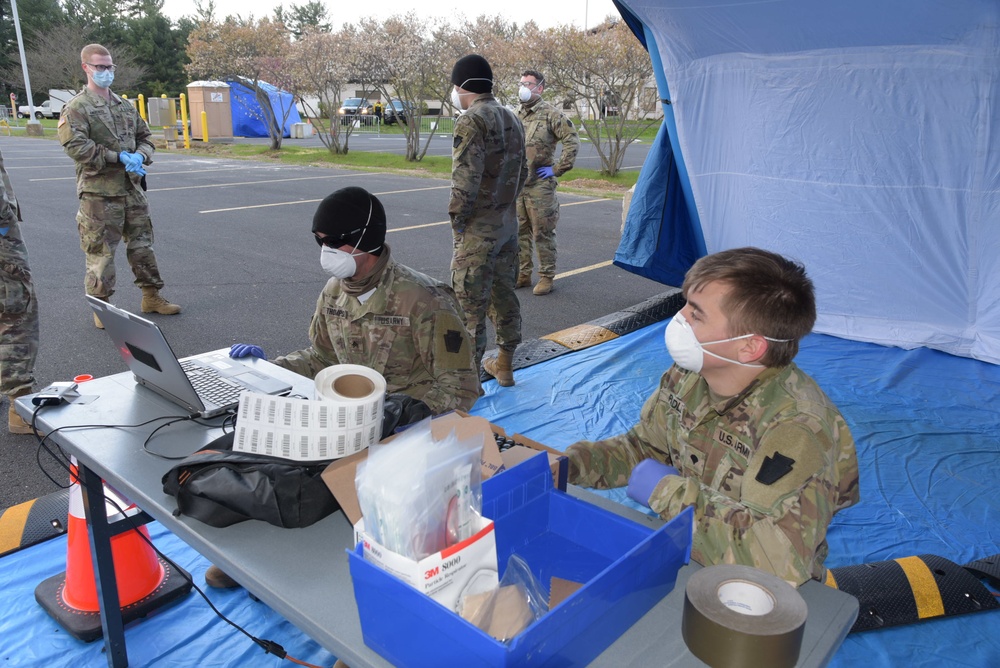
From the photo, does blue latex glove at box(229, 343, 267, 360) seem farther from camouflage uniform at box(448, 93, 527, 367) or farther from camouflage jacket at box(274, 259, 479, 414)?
camouflage uniform at box(448, 93, 527, 367)

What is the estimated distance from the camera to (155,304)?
5477 millimetres

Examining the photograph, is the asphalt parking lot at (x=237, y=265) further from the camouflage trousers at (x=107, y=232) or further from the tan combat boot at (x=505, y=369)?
the tan combat boot at (x=505, y=369)

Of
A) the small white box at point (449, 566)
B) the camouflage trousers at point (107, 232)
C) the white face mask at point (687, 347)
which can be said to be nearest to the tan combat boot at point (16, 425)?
the camouflage trousers at point (107, 232)

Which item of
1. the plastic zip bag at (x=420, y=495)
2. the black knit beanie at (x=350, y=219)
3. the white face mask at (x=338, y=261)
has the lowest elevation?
the plastic zip bag at (x=420, y=495)

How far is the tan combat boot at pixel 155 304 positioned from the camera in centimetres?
544

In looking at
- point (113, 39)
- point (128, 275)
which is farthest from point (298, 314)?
point (113, 39)

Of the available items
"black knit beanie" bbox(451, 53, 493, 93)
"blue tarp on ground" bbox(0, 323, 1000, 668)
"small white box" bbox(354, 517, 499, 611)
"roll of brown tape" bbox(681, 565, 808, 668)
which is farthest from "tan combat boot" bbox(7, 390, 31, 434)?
"roll of brown tape" bbox(681, 565, 808, 668)

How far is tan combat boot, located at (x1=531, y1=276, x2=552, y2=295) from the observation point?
6.35m

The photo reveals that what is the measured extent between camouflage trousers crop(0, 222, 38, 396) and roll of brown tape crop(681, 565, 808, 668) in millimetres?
3718

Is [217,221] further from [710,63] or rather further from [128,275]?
[710,63]

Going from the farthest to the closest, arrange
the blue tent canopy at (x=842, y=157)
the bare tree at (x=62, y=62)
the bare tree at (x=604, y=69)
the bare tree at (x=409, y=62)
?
the bare tree at (x=62, y=62), the bare tree at (x=409, y=62), the bare tree at (x=604, y=69), the blue tent canopy at (x=842, y=157)

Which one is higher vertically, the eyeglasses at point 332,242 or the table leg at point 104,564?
the eyeglasses at point 332,242

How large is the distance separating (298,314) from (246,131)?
74.6 ft

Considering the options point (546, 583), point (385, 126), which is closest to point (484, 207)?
point (546, 583)
